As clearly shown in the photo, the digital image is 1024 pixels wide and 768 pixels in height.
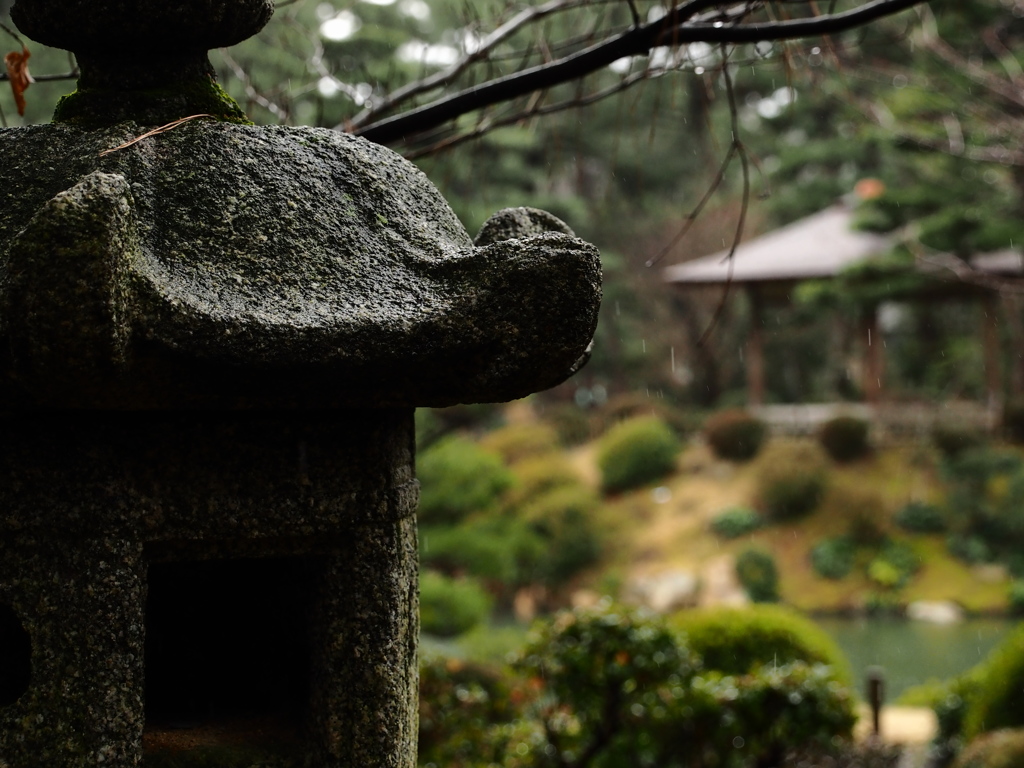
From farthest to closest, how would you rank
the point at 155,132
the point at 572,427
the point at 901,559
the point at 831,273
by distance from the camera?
the point at 572,427
the point at 831,273
the point at 901,559
the point at 155,132

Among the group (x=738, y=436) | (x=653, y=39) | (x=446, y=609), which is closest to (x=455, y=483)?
(x=446, y=609)

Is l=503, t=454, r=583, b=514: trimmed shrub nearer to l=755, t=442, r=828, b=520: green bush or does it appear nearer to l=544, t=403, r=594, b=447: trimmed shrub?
l=755, t=442, r=828, b=520: green bush

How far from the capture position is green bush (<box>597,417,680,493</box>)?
16281 mm

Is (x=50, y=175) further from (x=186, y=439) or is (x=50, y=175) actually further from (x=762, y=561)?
(x=762, y=561)

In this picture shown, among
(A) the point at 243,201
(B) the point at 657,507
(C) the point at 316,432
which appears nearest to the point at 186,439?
(C) the point at 316,432

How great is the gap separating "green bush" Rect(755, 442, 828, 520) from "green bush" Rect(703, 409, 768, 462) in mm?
1134

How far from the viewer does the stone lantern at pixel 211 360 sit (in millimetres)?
1188

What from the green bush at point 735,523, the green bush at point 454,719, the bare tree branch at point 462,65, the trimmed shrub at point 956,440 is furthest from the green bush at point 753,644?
the trimmed shrub at point 956,440

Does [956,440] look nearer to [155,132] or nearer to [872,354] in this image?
[872,354]

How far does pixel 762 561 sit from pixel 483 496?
4032 mm

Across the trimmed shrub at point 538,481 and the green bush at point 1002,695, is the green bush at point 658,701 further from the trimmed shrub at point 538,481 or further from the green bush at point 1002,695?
the trimmed shrub at point 538,481

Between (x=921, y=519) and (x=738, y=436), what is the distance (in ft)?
10.7

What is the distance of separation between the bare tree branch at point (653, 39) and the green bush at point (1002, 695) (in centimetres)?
486

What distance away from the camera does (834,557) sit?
13.5 m
